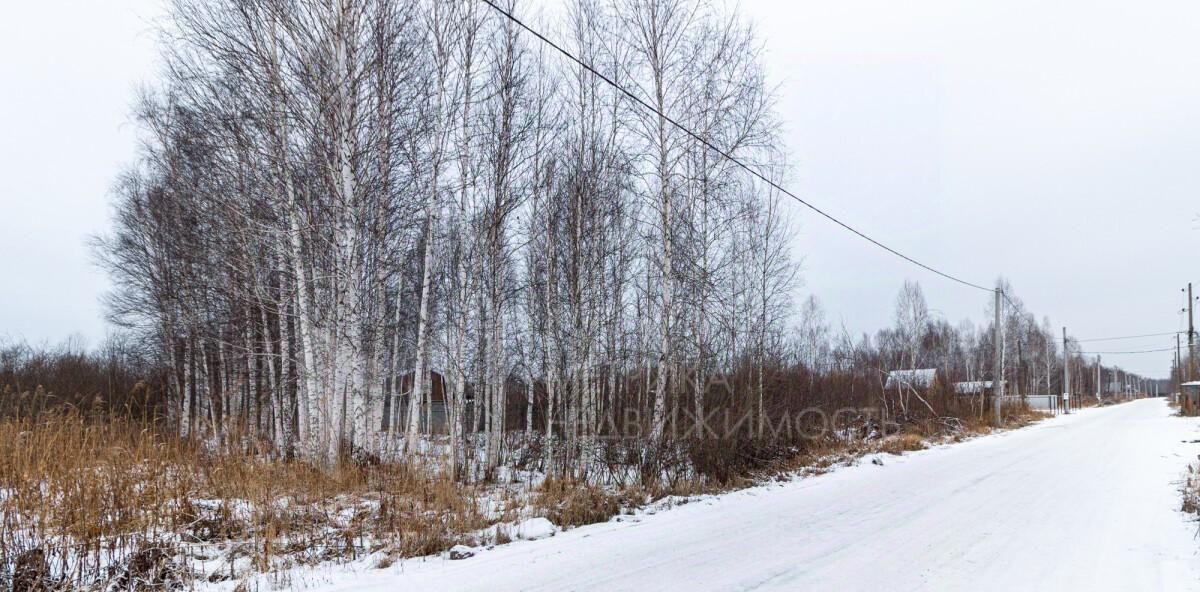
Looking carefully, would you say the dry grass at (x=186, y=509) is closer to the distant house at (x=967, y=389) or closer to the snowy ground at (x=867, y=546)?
the snowy ground at (x=867, y=546)

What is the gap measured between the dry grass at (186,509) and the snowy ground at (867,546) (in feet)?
2.08

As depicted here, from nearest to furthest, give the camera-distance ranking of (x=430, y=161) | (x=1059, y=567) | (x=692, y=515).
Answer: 1. (x=1059, y=567)
2. (x=692, y=515)
3. (x=430, y=161)

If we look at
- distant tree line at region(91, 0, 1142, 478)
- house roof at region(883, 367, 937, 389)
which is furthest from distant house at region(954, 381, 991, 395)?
distant tree line at region(91, 0, 1142, 478)

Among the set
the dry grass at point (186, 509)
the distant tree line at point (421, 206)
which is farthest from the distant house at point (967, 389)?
the dry grass at point (186, 509)

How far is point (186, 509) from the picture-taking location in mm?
5664

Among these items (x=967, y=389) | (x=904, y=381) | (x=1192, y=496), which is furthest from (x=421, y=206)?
(x=967, y=389)

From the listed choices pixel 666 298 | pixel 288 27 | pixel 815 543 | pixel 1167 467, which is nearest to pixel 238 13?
pixel 288 27

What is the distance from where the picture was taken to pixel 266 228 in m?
9.83

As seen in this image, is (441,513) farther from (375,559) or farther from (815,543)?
(815,543)

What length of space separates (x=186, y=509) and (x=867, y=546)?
20.3 feet

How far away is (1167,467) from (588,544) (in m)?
12.3

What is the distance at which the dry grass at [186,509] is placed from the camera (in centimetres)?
466

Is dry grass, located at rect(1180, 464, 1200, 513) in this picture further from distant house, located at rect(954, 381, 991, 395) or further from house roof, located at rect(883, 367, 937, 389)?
distant house, located at rect(954, 381, 991, 395)

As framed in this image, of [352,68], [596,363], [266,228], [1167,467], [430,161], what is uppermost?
[352,68]
